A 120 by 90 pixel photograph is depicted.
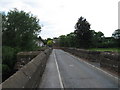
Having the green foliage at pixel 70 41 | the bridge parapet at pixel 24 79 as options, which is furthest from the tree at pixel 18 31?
the bridge parapet at pixel 24 79

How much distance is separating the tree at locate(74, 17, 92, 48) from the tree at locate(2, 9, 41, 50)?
32.7 metres

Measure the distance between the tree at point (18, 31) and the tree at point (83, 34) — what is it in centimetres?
3274

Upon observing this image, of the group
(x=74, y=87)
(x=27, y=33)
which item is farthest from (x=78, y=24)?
(x=74, y=87)

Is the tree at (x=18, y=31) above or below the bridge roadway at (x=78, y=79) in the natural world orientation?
above

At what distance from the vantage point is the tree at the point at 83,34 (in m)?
75.8

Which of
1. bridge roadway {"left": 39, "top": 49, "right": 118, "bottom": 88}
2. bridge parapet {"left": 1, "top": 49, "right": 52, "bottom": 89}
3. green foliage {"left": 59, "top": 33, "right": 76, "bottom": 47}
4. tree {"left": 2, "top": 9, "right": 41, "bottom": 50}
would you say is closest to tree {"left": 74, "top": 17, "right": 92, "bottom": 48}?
green foliage {"left": 59, "top": 33, "right": 76, "bottom": 47}

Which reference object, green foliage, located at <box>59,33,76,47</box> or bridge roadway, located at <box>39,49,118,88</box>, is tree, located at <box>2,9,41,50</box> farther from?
green foliage, located at <box>59,33,76,47</box>

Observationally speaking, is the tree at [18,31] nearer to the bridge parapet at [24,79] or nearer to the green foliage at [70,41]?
the green foliage at [70,41]

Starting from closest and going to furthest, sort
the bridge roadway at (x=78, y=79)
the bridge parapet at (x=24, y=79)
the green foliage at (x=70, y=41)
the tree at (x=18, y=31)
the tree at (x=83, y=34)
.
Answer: the bridge parapet at (x=24, y=79)
the bridge roadway at (x=78, y=79)
the tree at (x=18, y=31)
the tree at (x=83, y=34)
the green foliage at (x=70, y=41)

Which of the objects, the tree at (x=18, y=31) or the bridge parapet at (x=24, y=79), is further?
the tree at (x=18, y=31)

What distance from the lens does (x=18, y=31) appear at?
46188 millimetres

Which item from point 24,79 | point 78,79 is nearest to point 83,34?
point 78,79

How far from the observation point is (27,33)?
153 feet

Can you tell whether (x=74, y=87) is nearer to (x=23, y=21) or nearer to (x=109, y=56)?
(x=109, y=56)
